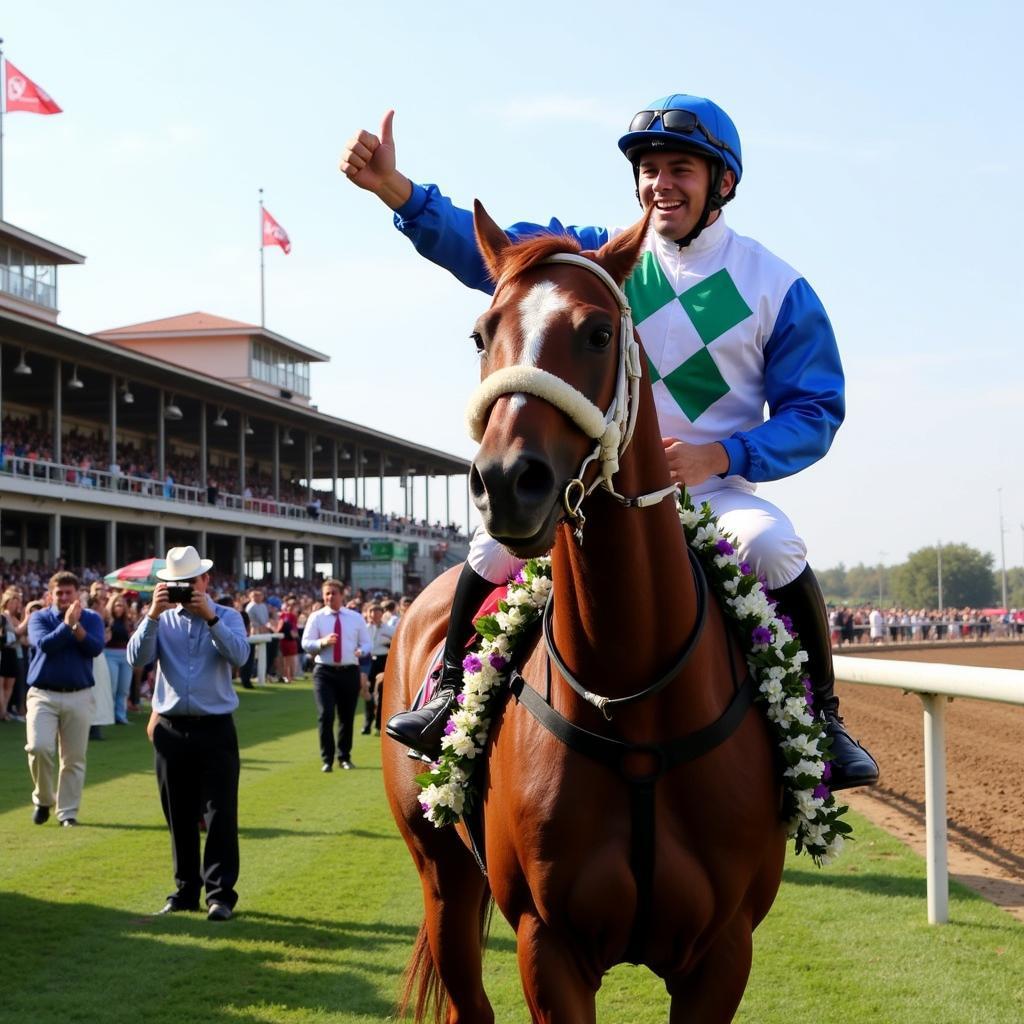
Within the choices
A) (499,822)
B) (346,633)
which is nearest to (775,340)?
(499,822)

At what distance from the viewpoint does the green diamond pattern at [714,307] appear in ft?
9.95

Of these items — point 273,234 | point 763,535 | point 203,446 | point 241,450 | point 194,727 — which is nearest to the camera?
point 763,535

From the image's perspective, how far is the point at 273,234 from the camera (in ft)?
157

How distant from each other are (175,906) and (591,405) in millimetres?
5398

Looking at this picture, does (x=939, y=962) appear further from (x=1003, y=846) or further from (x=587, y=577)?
(x=587, y=577)

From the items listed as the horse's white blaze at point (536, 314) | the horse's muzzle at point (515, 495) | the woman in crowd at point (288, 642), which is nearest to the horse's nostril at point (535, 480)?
the horse's muzzle at point (515, 495)

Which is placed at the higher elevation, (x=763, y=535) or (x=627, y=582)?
(x=763, y=535)

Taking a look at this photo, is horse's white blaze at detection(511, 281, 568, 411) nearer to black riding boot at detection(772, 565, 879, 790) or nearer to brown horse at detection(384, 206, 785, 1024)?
brown horse at detection(384, 206, 785, 1024)

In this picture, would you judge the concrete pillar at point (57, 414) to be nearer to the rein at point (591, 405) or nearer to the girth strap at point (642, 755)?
the girth strap at point (642, 755)

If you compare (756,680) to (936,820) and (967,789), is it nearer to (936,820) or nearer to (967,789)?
(936,820)

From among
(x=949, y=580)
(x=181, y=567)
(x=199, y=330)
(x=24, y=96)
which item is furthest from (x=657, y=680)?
(x=949, y=580)

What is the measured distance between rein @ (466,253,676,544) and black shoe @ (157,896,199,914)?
5.08m

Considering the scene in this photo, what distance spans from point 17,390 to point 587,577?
3633 cm

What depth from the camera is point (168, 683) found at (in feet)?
23.4
